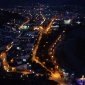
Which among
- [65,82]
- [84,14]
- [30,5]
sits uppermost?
[30,5]

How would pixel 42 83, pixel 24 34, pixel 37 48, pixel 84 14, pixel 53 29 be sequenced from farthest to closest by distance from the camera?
pixel 84 14 → pixel 53 29 → pixel 24 34 → pixel 37 48 → pixel 42 83

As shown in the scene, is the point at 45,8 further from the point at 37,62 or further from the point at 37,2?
the point at 37,62

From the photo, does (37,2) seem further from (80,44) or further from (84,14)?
(80,44)

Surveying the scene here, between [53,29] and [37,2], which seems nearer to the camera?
[53,29]

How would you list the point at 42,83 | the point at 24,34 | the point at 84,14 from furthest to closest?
the point at 84,14
the point at 24,34
the point at 42,83

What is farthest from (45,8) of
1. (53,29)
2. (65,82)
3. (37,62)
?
(65,82)

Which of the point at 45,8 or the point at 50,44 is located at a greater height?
the point at 45,8

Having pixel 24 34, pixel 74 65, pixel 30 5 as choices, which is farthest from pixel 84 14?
pixel 74 65

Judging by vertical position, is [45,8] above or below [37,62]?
above

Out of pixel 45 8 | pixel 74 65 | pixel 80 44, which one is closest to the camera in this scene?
pixel 74 65
